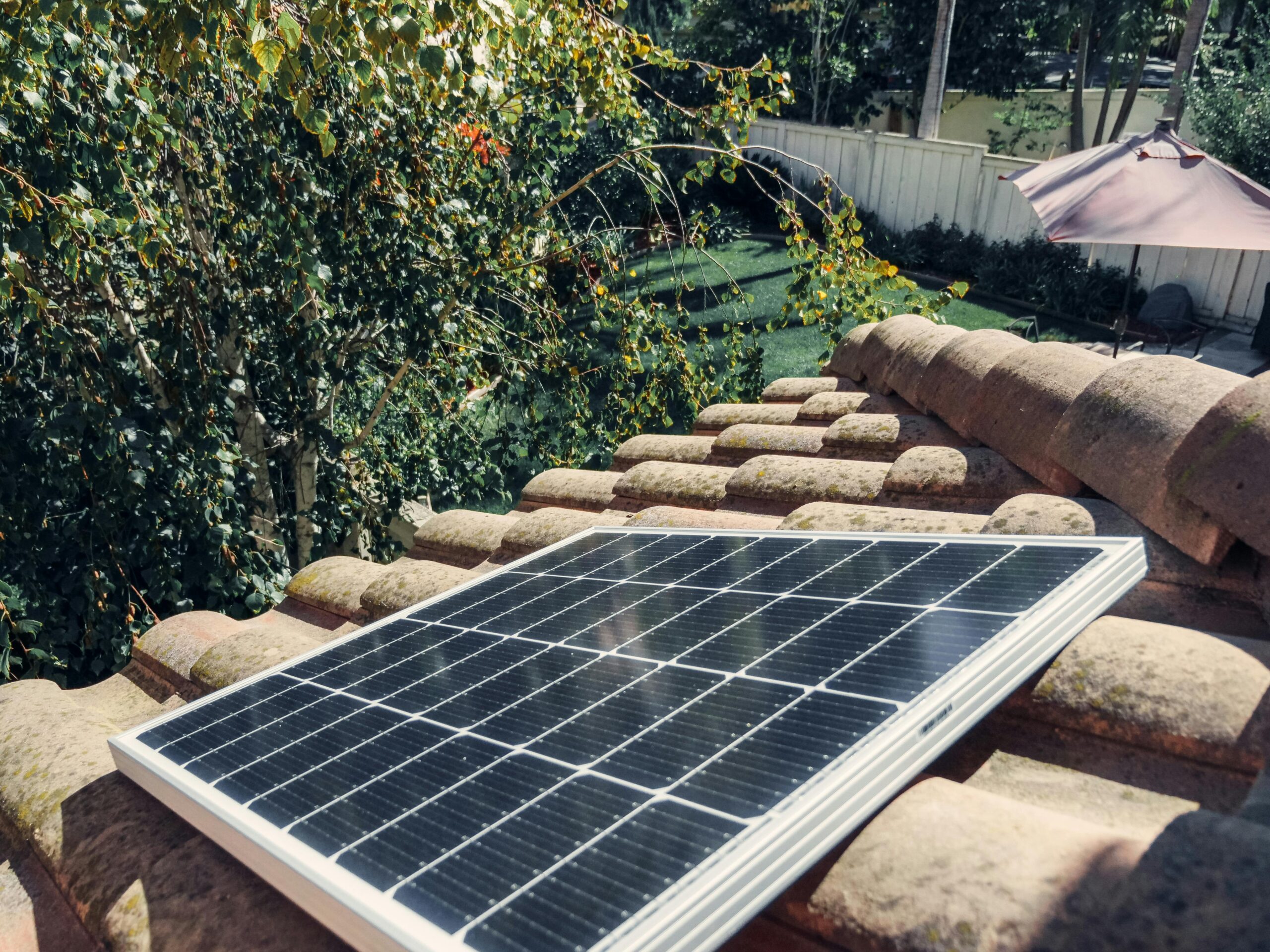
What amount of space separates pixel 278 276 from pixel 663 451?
324 cm

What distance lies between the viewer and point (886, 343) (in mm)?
7031

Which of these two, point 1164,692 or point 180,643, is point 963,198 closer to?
point 180,643

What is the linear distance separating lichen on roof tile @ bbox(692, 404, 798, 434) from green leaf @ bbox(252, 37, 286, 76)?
14.5 ft

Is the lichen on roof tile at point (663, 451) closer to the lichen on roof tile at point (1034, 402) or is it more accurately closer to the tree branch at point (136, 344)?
the lichen on roof tile at point (1034, 402)

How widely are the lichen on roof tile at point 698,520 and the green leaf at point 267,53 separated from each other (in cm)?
255

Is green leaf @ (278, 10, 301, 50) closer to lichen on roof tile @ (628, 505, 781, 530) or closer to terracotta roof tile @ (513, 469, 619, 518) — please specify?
lichen on roof tile @ (628, 505, 781, 530)

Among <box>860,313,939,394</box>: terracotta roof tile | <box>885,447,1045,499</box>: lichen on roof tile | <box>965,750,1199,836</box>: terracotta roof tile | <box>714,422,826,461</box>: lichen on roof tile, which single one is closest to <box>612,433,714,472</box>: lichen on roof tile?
<box>714,422,826,461</box>: lichen on roof tile

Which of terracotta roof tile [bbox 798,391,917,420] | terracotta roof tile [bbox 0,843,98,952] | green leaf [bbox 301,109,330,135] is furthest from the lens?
terracotta roof tile [bbox 798,391,917,420]

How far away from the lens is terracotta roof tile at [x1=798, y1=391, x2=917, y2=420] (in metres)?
6.54

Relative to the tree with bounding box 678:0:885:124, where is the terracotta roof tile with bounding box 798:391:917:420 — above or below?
below

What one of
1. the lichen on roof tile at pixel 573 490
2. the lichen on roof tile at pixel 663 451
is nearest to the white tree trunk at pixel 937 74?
the lichen on roof tile at pixel 663 451

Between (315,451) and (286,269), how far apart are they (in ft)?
7.76

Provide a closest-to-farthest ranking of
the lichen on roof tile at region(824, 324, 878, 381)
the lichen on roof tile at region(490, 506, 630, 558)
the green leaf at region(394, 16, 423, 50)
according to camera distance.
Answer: the green leaf at region(394, 16, 423, 50), the lichen on roof tile at region(490, 506, 630, 558), the lichen on roof tile at region(824, 324, 878, 381)

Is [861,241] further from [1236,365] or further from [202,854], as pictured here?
[1236,365]
